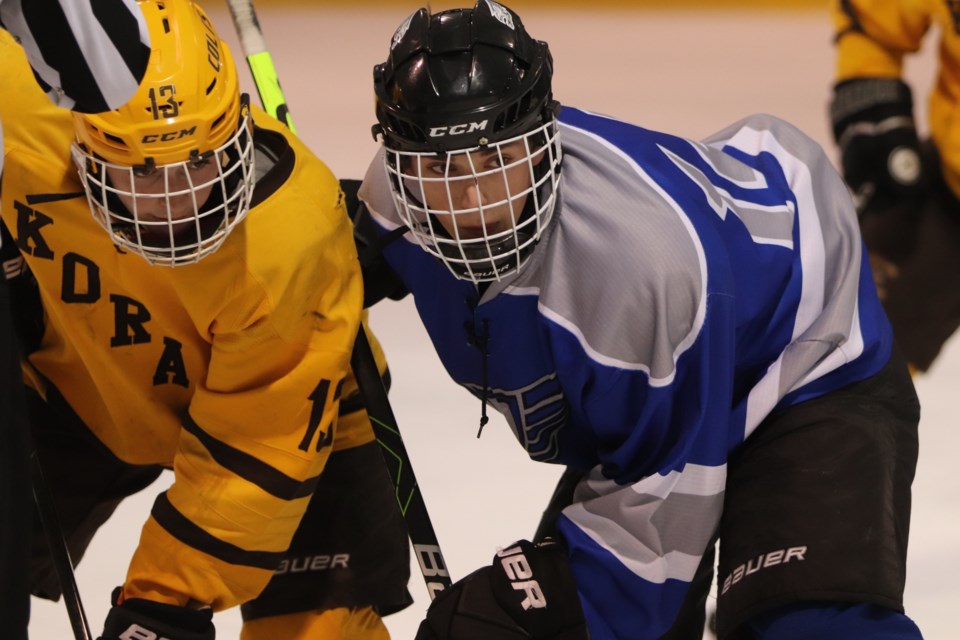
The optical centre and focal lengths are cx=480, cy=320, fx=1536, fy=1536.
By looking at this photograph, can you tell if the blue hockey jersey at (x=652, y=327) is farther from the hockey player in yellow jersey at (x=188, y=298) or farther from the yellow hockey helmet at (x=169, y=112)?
the yellow hockey helmet at (x=169, y=112)

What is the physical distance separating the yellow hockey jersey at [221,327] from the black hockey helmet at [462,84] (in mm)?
203

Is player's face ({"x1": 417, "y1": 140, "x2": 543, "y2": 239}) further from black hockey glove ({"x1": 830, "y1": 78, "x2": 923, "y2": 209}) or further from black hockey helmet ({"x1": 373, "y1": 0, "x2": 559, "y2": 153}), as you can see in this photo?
black hockey glove ({"x1": 830, "y1": 78, "x2": 923, "y2": 209})

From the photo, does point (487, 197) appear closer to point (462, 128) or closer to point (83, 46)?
point (462, 128)

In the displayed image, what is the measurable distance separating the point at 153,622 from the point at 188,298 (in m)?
0.43


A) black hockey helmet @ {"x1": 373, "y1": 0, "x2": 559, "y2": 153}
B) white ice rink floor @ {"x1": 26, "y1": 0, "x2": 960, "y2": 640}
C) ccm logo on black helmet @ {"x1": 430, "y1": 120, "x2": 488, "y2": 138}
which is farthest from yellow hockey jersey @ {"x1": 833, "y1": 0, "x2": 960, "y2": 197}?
ccm logo on black helmet @ {"x1": 430, "y1": 120, "x2": 488, "y2": 138}

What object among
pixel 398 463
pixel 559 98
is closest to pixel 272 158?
pixel 398 463

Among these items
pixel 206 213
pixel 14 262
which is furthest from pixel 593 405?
pixel 14 262

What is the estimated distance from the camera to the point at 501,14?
194cm

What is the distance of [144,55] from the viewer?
1839 mm

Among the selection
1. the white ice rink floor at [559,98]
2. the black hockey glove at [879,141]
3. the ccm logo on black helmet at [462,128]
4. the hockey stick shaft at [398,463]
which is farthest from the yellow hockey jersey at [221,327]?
the black hockey glove at [879,141]

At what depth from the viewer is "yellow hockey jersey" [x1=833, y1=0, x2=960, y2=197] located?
3289mm

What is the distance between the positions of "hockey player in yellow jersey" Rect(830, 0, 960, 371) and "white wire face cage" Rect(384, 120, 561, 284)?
1.73 metres

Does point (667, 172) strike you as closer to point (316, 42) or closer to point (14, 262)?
point (14, 262)

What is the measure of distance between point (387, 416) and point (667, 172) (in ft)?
1.84
